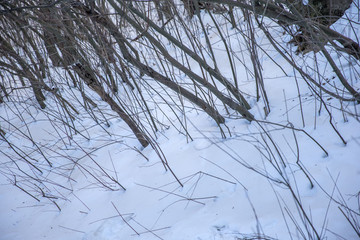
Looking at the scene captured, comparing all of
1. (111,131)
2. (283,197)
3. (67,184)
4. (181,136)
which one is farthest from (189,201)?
(111,131)

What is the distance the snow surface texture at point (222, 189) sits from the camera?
1.50 meters

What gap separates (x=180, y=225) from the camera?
175cm

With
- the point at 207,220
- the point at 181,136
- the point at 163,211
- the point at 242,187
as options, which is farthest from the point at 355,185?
the point at 181,136

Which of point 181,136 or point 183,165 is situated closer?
point 183,165

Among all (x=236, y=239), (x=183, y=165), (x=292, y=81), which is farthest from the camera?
(x=292, y=81)

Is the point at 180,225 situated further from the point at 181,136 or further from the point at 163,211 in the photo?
the point at 181,136

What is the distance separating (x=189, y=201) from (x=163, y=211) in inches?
7.9

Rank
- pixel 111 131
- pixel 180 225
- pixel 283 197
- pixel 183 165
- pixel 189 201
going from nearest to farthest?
pixel 283 197 < pixel 180 225 < pixel 189 201 < pixel 183 165 < pixel 111 131

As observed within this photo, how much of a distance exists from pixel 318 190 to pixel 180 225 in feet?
2.84

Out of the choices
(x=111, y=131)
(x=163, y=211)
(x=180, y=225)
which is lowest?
(x=180, y=225)

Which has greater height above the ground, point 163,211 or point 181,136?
point 181,136

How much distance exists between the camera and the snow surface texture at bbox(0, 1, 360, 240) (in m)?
1.50

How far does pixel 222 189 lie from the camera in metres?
1.86

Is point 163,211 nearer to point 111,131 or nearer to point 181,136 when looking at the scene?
point 181,136
